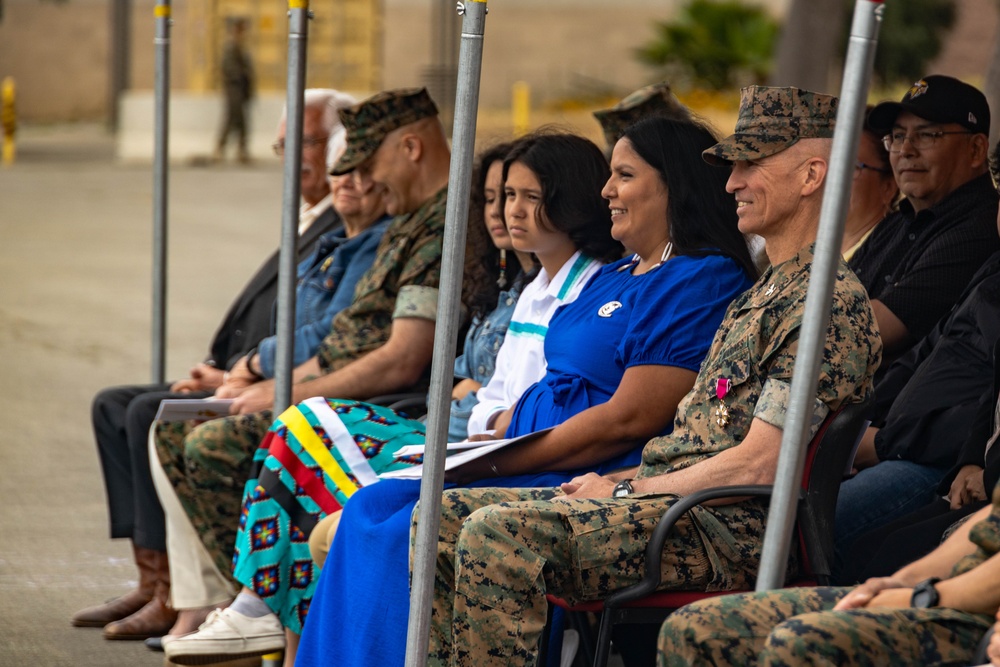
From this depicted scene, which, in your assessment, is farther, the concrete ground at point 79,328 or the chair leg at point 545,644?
the concrete ground at point 79,328

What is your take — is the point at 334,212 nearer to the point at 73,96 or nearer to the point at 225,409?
the point at 225,409

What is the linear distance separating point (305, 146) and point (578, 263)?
1682mm

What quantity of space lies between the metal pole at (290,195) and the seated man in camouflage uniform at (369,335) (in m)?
0.31

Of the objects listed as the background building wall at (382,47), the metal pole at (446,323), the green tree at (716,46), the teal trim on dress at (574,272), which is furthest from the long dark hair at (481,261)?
the background building wall at (382,47)

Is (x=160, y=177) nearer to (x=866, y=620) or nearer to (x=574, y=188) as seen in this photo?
(x=574, y=188)

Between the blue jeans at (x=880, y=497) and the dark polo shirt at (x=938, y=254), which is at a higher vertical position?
the dark polo shirt at (x=938, y=254)

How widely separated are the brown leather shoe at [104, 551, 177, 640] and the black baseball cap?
2728mm

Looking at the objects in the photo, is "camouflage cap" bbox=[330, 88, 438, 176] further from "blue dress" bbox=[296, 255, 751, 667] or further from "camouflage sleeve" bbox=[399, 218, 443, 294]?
"blue dress" bbox=[296, 255, 751, 667]

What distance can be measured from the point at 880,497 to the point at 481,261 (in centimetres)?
157

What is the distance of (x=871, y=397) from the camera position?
10.5ft

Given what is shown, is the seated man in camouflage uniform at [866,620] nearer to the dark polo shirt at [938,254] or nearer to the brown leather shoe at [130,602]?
the dark polo shirt at [938,254]

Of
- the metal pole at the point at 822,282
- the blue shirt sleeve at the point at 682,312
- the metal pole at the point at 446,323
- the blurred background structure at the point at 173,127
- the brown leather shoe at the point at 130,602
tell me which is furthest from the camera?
the blurred background structure at the point at 173,127

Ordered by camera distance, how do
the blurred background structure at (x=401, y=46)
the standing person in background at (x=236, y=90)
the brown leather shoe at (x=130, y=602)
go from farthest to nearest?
1. the blurred background structure at (x=401, y=46)
2. the standing person in background at (x=236, y=90)
3. the brown leather shoe at (x=130, y=602)

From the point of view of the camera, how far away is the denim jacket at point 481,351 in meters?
4.39
